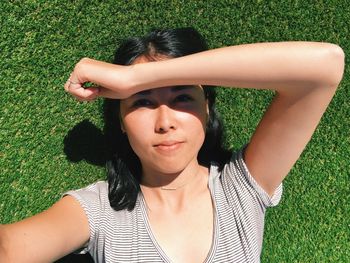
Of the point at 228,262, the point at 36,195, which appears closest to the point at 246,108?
the point at 228,262

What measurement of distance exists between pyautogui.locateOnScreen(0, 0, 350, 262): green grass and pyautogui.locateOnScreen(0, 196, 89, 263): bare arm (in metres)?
0.54

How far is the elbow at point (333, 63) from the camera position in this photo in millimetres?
1445

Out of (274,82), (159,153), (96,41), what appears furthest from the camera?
(96,41)

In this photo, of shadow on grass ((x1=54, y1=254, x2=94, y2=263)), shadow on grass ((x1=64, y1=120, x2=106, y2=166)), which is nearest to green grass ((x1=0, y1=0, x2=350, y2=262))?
shadow on grass ((x1=64, y1=120, x2=106, y2=166))

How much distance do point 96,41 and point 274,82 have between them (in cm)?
106

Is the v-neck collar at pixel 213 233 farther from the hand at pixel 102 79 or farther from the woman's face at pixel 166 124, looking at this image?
the hand at pixel 102 79

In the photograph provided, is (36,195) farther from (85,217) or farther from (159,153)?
(159,153)

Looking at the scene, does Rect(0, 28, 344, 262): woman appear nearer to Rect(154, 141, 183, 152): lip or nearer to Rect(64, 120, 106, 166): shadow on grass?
Rect(154, 141, 183, 152): lip

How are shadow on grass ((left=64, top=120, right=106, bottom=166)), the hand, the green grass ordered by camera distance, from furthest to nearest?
shadow on grass ((left=64, top=120, right=106, bottom=166)) < the green grass < the hand

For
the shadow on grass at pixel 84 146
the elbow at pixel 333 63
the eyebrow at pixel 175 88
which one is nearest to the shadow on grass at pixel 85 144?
the shadow on grass at pixel 84 146

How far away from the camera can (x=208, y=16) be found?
221cm

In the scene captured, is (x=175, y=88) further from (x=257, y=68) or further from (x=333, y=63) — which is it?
(x=333, y=63)

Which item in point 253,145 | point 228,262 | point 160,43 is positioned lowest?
point 228,262

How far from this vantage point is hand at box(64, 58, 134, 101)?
5.09 feet
